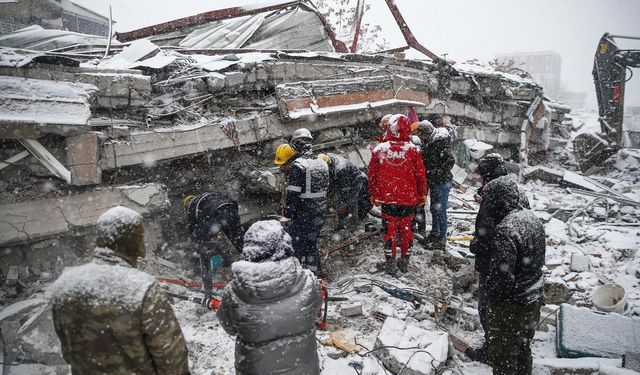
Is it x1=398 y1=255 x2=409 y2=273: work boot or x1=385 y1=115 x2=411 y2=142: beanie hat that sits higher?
x1=385 y1=115 x2=411 y2=142: beanie hat

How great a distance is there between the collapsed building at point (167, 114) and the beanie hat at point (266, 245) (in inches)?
102

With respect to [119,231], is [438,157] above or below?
below

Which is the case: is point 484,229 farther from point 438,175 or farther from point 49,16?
point 49,16

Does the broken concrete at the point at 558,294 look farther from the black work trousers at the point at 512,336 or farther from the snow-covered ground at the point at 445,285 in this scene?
the black work trousers at the point at 512,336

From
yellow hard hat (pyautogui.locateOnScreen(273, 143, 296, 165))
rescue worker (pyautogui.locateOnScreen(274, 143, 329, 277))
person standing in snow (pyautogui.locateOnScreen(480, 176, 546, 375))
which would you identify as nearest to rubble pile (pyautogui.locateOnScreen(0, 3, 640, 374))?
person standing in snow (pyautogui.locateOnScreen(480, 176, 546, 375))

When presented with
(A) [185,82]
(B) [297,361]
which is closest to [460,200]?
(A) [185,82]

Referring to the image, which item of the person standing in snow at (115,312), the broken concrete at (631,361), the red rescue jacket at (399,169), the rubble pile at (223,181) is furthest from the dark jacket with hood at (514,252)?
the person standing in snow at (115,312)

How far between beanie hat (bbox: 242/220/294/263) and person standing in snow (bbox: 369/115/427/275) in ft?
8.11

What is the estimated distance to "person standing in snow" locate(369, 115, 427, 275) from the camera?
423cm

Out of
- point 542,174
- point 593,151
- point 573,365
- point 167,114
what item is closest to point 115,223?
point 167,114

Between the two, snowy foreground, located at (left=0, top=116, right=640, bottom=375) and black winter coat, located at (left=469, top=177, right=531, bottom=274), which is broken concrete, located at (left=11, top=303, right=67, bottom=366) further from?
black winter coat, located at (left=469, top=177, right=531, bottom=274)

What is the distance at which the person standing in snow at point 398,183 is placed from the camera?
4230 mm

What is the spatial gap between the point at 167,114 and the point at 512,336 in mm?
4276

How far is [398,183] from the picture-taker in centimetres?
422
